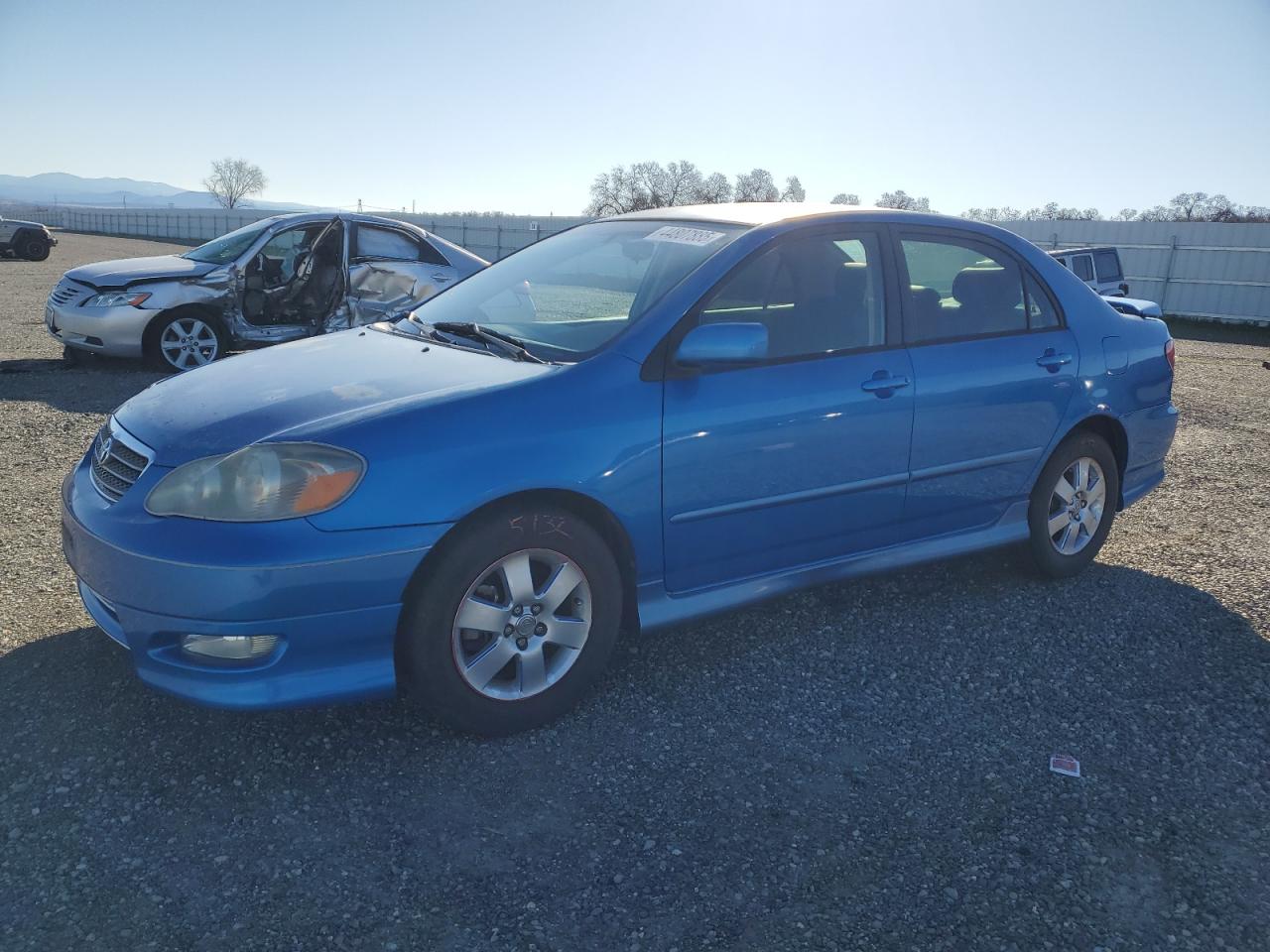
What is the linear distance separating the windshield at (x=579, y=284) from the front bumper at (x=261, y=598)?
100 cm

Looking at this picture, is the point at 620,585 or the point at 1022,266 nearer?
the point at 620,585

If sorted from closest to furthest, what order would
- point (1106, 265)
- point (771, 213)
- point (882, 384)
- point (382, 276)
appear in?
point (882, 384), point (771, 213), point (382, 276), point (1106, 265)

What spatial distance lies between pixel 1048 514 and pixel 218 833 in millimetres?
3573

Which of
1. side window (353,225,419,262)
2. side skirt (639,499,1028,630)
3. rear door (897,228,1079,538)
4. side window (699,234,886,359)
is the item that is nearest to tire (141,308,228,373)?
side window (353,225,419,262)

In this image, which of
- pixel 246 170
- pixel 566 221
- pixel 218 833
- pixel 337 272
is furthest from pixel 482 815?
pixel 246 170

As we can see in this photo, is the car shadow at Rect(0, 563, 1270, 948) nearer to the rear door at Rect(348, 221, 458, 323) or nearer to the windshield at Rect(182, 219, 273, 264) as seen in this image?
the rear door at Rect(348, 221, 458, 323)

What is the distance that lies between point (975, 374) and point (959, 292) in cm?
39

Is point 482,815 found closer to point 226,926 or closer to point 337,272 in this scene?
point 226,926

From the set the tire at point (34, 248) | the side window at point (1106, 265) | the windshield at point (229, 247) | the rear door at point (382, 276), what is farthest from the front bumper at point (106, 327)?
the tire at point (34, 248)

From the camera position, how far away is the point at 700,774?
290 cm

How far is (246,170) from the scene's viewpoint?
12950 centimetres

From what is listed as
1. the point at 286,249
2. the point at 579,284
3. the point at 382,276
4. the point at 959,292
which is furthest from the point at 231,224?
the point at 959,292

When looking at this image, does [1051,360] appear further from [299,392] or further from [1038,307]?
[299,392]

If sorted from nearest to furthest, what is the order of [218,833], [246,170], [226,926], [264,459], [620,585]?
[226,926] < [218,833] < [264,459] < [620,585] < [246,170]
